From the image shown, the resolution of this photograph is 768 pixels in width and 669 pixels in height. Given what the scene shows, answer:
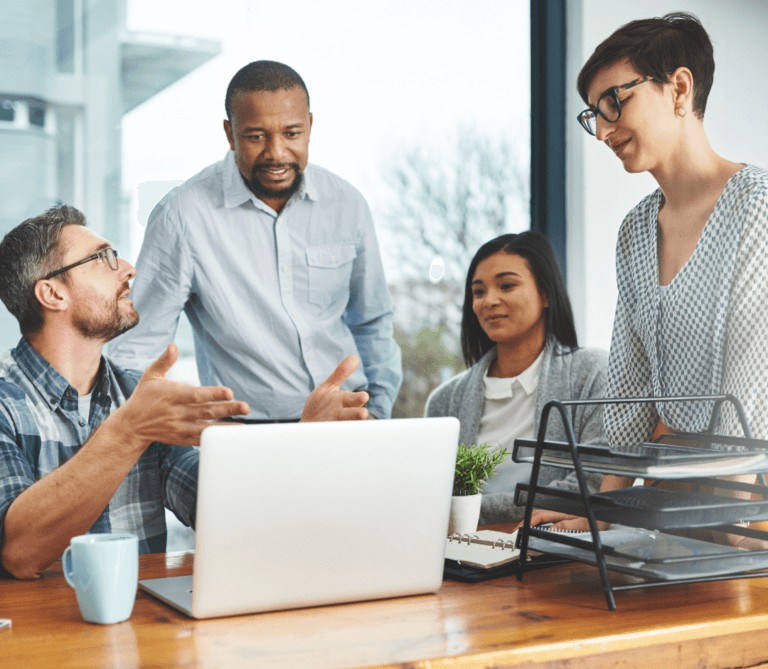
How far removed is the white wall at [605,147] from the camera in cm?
298

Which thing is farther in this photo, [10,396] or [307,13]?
[307,13]

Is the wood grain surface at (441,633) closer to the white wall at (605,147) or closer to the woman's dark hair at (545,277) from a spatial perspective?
the woman's dark hair at (545,277)

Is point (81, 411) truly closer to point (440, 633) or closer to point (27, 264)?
point (27, 264)

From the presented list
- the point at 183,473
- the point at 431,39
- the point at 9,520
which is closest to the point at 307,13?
the point at 431,39

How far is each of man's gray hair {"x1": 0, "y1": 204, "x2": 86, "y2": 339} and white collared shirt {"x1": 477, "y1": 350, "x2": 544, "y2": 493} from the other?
1.26m

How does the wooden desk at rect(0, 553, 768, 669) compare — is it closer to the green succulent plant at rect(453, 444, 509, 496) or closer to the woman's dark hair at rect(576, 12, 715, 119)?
the green succulent plant at rect(453, 444, 509, 496)

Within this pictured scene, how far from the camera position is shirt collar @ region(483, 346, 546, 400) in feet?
7.65

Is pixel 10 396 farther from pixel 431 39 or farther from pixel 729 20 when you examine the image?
pixel 729 20

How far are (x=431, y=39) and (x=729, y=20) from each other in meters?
1.19

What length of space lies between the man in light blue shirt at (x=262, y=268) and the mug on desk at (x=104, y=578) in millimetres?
1384

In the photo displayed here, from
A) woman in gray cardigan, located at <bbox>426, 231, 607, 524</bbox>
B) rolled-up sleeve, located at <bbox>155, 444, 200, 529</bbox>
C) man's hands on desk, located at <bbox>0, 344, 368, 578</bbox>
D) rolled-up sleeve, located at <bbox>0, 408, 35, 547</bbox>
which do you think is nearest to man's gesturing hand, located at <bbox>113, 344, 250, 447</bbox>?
man's hands on desk, located at <bbox>0, 344, 368, 578</bbox>

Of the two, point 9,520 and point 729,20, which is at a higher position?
point 729,20

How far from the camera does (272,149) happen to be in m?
2.38

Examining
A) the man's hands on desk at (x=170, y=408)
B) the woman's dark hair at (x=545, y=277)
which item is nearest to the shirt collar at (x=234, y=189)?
the woman's dark hair at (x=545, y=277)
